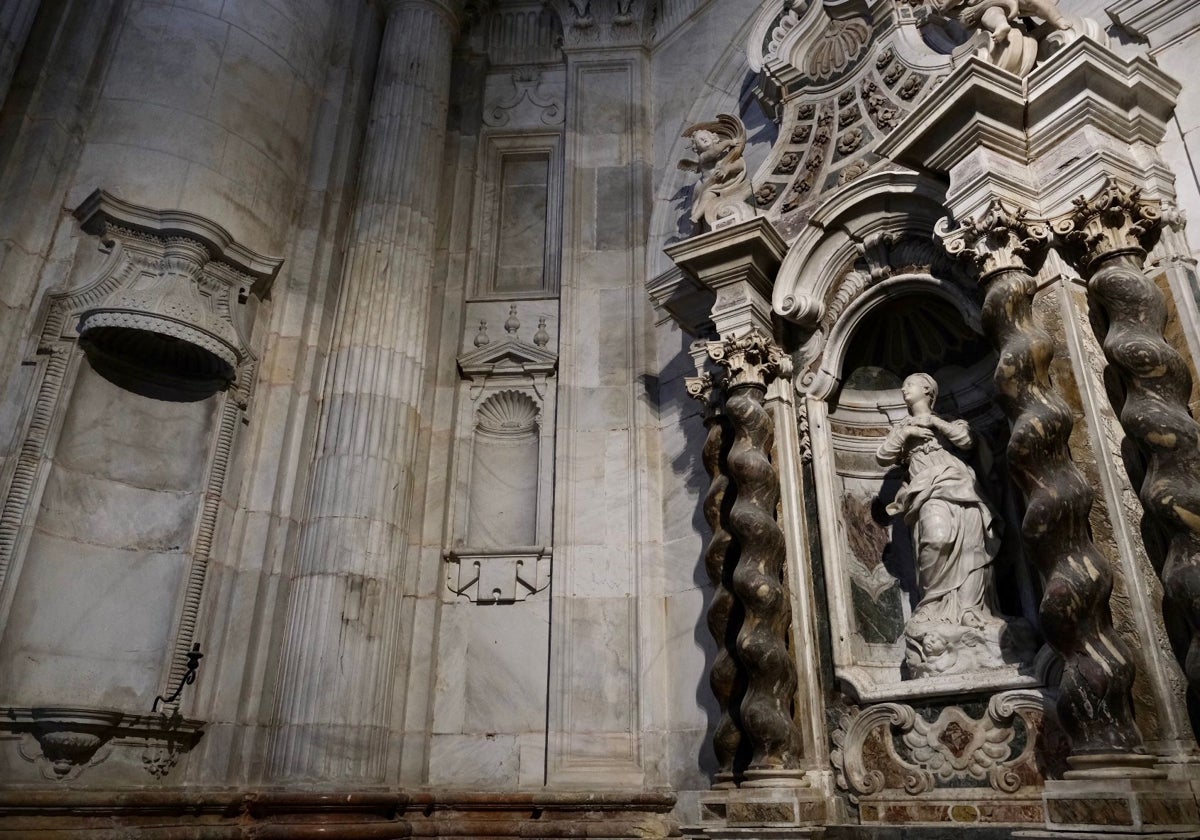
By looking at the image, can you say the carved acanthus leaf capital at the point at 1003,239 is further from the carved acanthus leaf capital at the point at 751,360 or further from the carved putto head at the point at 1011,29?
the carved acanthus leaf capital at the point at 751,360

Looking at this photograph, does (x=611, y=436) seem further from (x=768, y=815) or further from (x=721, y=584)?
(x=768, y=815)

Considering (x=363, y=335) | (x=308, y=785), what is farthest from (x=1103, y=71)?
(x=308, y=785)

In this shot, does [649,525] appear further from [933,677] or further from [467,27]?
[467,27]

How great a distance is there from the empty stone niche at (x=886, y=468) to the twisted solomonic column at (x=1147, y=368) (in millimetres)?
799

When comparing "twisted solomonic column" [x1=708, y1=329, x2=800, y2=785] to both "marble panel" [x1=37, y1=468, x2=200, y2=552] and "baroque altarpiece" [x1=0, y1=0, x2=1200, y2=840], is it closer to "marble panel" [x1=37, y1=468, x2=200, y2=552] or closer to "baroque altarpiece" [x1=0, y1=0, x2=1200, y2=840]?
"baroque altarpiece" [x1=0, y1=0, x2=1200, y2=840]

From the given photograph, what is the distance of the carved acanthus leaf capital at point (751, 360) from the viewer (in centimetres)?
554

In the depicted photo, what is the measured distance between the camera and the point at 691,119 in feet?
25.1

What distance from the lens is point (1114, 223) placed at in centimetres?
409

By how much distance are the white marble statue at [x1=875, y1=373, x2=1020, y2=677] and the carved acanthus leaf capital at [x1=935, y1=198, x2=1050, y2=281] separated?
101cm

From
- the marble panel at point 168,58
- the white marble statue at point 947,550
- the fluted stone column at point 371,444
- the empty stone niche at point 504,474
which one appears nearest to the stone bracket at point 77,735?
the fluted stone column at point 371,444

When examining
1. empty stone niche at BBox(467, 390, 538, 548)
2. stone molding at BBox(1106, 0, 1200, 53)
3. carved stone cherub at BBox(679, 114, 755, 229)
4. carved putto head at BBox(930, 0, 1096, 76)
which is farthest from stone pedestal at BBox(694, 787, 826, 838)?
stone molding at BBox(1106, 0, 1200, 53)

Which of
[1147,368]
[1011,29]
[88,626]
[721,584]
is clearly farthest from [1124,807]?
[88,626]

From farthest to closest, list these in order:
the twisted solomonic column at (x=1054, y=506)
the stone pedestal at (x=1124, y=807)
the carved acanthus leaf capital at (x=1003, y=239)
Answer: the carved acanthus leaf capital at (x=1003, y=239)
the twisted solomonic column at (x=1054, y=506)
the stone pedestal at (x=1124, y=807)

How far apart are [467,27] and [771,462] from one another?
5712 mm
